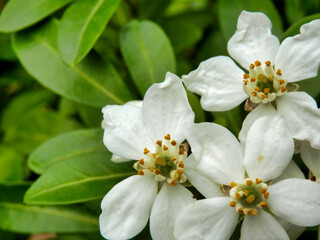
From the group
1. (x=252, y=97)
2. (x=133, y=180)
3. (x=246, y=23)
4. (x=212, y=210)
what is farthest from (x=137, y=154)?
(x=246, y=23)

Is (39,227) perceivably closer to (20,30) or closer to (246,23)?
(20,30)

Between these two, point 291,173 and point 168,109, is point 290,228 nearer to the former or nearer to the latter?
point 291,173

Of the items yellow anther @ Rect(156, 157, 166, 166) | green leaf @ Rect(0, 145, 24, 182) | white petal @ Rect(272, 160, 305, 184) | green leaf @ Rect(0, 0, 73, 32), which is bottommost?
green leaf @ Rect(0, 145, 24, 182)

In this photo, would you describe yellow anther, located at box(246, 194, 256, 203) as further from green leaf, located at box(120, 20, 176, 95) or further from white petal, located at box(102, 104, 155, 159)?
green leaf, located at box(120, 20, 176, 95)

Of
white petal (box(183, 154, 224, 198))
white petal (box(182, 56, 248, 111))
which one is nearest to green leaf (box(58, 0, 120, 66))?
white petal (box(182, 56, 248, 111))

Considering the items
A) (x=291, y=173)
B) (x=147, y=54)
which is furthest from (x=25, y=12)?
(x=291, y=173)

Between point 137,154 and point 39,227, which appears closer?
point 137,154

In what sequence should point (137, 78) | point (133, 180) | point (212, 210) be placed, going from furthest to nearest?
1. point (137, 78)
2. point (133, 180)
3. point (212, 210)
